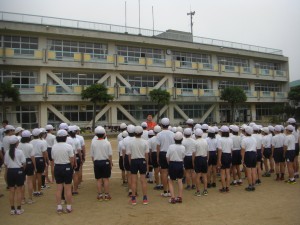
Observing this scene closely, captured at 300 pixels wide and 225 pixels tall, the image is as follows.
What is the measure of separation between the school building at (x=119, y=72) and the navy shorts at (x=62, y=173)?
67.8 ft

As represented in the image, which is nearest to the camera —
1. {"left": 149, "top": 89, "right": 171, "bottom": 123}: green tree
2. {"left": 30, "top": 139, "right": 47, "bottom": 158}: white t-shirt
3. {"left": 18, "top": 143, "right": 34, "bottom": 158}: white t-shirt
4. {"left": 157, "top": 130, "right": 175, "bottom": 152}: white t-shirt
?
{"left": 18, "top": 143, "right": 34, "bottom": 158}: white t-shirt

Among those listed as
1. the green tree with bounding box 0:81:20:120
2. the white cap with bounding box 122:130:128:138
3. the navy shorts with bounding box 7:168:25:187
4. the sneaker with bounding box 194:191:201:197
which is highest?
the green tree with bounding box 0:81:20:120

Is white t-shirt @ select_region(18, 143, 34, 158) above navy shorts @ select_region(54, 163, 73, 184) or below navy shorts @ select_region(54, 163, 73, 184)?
above

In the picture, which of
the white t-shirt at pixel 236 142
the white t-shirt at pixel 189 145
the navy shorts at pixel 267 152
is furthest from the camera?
the navy shorts at pixel 267 152

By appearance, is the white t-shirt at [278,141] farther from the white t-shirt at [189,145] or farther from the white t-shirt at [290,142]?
the white t-shirt at [189,145]

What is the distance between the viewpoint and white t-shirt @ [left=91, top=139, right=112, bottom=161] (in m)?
7.33

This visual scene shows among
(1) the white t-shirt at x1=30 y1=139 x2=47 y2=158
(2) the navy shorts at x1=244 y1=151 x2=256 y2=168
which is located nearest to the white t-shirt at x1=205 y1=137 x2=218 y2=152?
(2) the navy shorts at x1=244 y1=151 x2=256 y2=168

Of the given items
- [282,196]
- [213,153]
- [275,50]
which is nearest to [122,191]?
[213,153]

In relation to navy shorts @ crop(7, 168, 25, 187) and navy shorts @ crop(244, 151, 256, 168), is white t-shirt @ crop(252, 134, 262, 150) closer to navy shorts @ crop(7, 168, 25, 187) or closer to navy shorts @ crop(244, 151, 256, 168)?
navy shorts @ crop(244, 151, 256, 168)

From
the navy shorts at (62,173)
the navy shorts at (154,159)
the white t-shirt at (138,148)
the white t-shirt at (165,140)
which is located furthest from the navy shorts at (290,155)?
the navy shorts at (62,173)

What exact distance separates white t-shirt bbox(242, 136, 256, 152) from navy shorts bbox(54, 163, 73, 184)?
4661 mm

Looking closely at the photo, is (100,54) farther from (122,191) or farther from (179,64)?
(122,191)

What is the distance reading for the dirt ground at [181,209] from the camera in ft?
19.5

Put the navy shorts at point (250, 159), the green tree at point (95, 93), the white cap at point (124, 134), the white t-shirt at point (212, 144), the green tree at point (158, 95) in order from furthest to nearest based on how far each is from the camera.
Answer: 1. the green tree at point (158, 95)
2. the green tree at point (95, 93)
3. the white cap at point (124, 134)
4. the white t-shirt at point (212, 144)
5. the navy shorts at point (250, 159)
